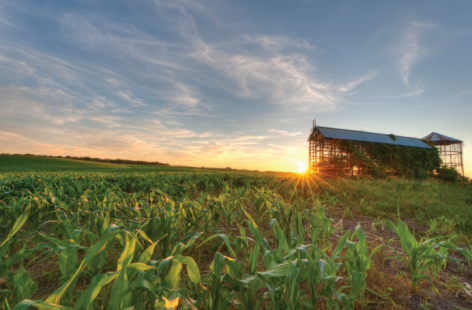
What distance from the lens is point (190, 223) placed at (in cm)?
278

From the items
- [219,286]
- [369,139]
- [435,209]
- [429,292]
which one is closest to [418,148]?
[369,139]

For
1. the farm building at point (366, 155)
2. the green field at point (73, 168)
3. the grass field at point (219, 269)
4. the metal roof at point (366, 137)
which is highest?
the metal roof at point (366, 137)

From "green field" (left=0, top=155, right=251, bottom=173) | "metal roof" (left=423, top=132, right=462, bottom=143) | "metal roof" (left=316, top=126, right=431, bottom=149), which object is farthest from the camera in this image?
"metal roof" (left=423, top=132, right=462, bottom=143)

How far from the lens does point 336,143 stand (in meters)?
22.9

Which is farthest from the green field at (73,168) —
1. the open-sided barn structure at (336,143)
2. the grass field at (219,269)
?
the grass field at (219,269)

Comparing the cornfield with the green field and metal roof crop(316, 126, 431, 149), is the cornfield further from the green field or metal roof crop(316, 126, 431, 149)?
metal roof crop(316, 126, 431, 149)

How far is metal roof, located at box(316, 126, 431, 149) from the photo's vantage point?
928 inches

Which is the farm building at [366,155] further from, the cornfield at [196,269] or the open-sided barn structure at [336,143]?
the cornfield at [196,269]

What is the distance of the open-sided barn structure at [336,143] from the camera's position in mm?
22328

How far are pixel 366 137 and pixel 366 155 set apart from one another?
3.27 m

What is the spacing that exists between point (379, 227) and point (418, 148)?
29.2 meters

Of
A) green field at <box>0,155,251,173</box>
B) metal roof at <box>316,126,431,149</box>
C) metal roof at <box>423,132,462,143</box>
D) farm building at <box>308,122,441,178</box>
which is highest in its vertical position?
metal roof at <box>423,132,462,143</box>

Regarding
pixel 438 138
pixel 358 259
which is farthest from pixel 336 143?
pixel 358 259

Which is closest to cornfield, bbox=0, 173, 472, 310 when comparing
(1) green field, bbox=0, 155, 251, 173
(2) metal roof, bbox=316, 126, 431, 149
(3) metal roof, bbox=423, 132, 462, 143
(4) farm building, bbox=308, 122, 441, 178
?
(1) green field, bbox=0, 155, 251, 173
